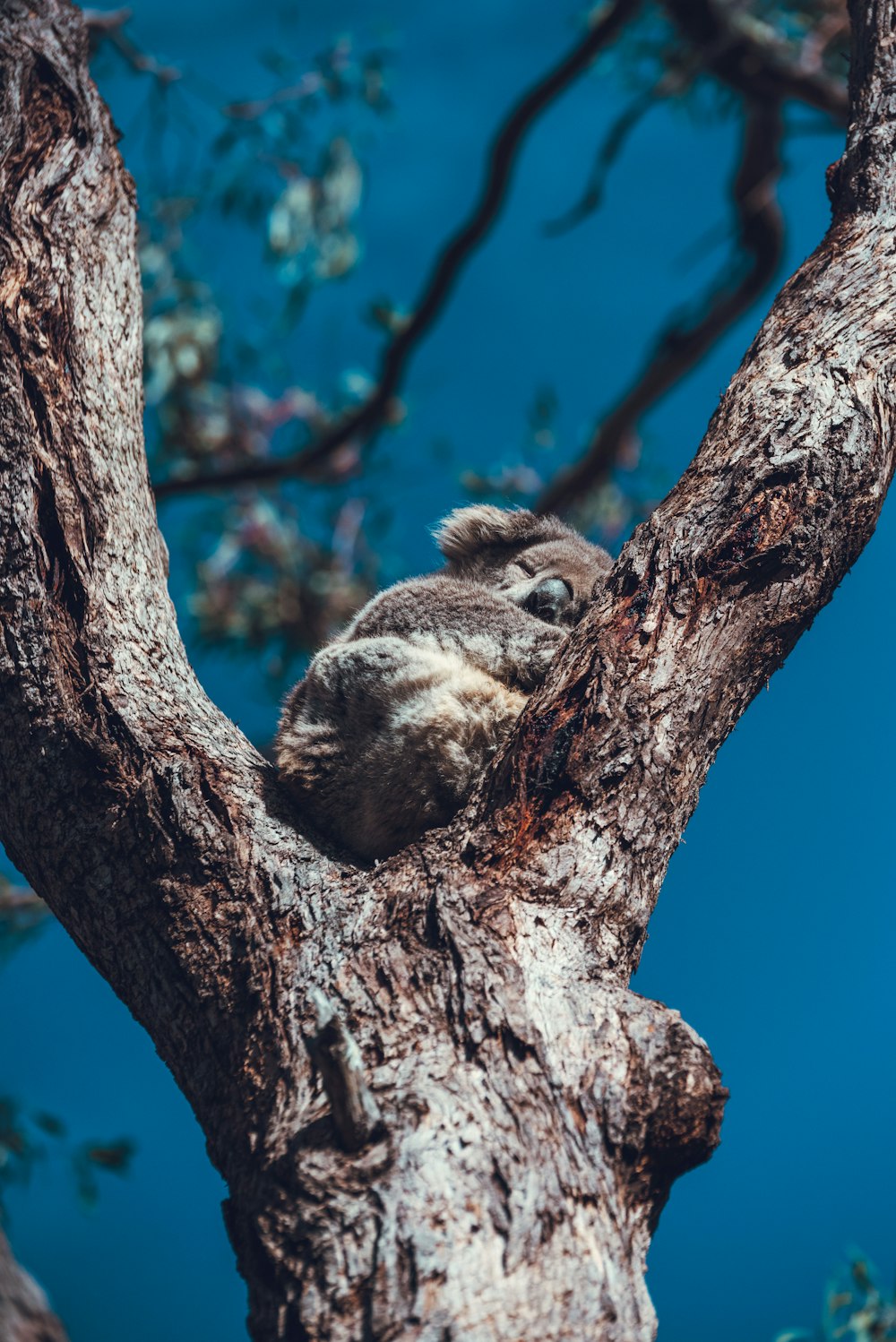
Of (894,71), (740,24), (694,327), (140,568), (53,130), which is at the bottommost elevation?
(140,568)

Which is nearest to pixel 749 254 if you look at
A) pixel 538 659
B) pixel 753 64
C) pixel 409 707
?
pixel 753 64

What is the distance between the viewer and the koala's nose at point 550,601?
9.22 ft

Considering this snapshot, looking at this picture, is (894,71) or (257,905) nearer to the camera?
(257,905)

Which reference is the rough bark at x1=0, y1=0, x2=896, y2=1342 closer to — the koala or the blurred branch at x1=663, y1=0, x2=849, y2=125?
the koala

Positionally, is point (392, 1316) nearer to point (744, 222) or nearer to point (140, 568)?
point (140, 568)

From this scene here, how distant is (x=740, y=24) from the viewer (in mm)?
5777

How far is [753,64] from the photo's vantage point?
5789 mm

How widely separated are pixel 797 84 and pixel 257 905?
5371 millimetres

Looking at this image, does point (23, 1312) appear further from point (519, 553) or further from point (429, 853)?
point (519, 553)

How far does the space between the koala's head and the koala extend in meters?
0.22

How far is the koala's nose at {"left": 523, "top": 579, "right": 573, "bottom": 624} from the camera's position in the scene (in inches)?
111

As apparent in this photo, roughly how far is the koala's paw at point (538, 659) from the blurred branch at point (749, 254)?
369 cm

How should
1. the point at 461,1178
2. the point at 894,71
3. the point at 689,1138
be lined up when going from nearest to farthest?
the point at 461,1178
the point at 689,1138
the point at 894,71

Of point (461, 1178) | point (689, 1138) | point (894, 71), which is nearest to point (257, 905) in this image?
point (461, 1178)
